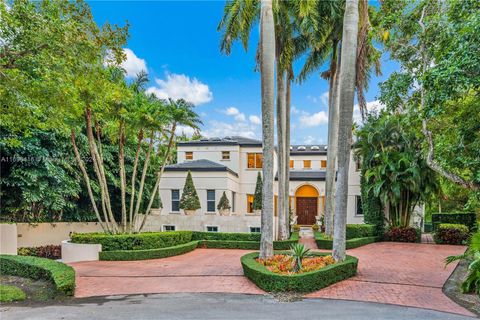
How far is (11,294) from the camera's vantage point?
25.6 ft

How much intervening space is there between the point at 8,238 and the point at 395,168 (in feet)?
64.1

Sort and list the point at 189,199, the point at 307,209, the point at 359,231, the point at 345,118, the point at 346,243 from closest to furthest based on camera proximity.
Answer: the point at 345,118 → the point at 346,243 → the point at 359,231 → the point at 189,199 → the point at 307,209

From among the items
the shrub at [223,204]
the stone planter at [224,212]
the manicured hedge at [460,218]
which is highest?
the shrub at [223,204]

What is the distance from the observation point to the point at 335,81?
17516 millimetres

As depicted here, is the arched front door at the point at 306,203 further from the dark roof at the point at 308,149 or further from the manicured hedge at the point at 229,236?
the manicured hedge at the point at 229,236

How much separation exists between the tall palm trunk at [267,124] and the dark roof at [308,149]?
17815mm

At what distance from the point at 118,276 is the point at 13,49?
24.3 feet

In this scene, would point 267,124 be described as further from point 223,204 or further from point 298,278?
point 223,204

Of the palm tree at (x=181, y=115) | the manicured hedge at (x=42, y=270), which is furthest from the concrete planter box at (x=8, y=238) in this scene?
the palm tree at (x=181, y=115)

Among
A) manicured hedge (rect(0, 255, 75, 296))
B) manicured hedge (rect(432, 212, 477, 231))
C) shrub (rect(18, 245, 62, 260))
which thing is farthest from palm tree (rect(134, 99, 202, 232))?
manicured hedge (rect(432, 212, 477, 231))

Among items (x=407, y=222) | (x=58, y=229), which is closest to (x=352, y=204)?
(x=407, y=222)

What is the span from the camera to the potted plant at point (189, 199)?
71.1ft

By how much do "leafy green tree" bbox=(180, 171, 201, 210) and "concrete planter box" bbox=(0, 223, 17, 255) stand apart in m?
9.65

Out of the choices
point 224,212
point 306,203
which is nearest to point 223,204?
point 224,212
